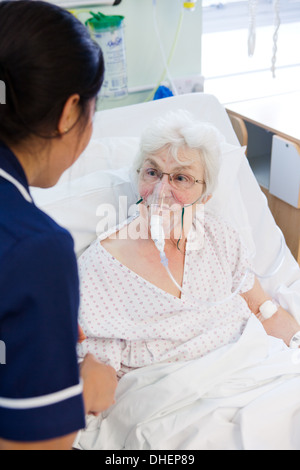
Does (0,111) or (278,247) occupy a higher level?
(0,111)

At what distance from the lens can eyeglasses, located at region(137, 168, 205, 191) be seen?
60.4 inches

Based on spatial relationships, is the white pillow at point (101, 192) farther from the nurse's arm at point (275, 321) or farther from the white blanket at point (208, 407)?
the white blanket at point (208, 407)

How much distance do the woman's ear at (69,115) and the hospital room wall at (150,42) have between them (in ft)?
5.03

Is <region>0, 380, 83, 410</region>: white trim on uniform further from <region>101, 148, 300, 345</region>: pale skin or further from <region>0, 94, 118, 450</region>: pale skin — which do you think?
<region>101, 148, 300, 345</region>: pale skin

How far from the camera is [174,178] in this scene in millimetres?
1536

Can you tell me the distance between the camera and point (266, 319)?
1675mm

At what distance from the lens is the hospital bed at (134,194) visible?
5.55ft

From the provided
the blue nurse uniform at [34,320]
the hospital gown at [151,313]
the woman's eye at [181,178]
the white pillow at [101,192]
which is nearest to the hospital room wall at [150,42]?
the white pillow at [101,192]

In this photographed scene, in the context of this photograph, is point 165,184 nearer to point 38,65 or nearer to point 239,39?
point 38,65

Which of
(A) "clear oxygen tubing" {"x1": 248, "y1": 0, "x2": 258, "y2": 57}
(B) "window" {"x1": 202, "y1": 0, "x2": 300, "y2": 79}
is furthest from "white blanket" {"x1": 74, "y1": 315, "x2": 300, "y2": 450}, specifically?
(B) "window" {"x1": 202, "y1": 0, "x2": 300, "y2": 79}

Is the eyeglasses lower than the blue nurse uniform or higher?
lower

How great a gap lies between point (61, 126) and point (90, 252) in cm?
88
